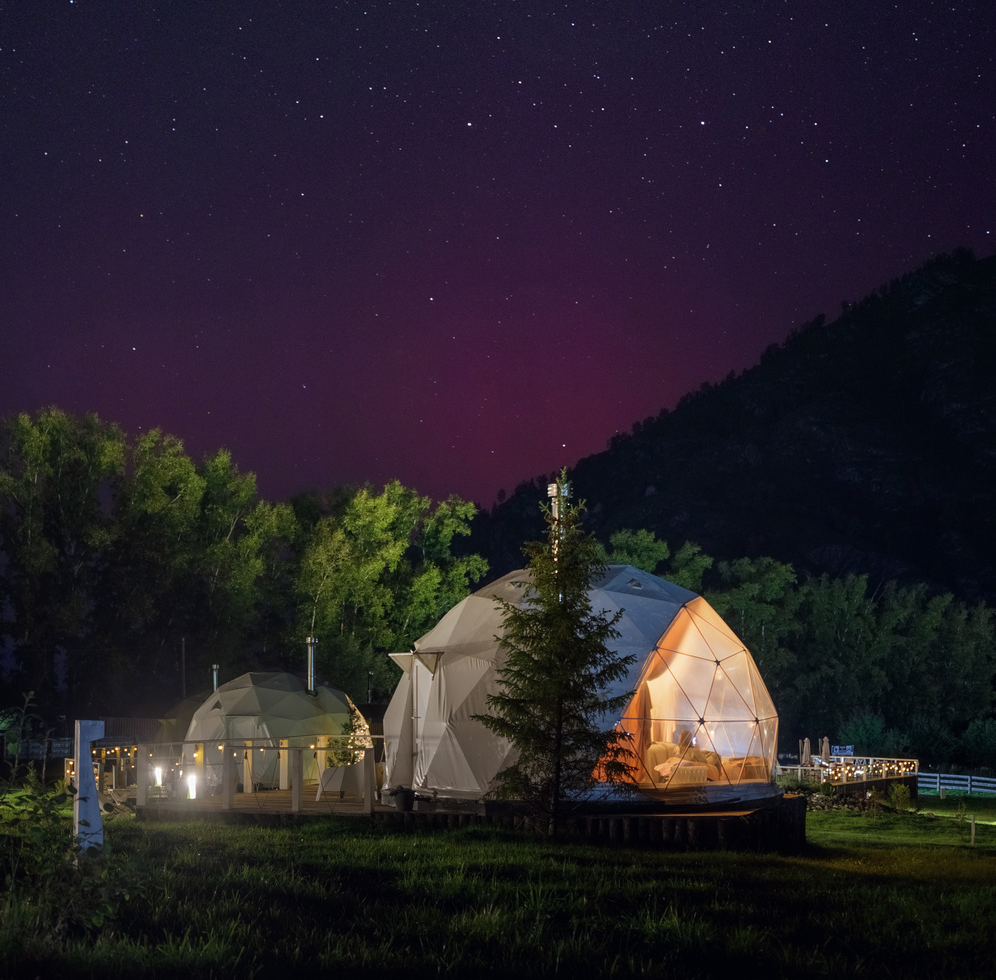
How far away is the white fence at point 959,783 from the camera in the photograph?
3506 cm

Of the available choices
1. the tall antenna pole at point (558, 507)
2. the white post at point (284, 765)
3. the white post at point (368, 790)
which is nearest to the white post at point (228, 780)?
the white post at point (368, 790)

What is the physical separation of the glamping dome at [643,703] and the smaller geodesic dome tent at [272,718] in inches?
209

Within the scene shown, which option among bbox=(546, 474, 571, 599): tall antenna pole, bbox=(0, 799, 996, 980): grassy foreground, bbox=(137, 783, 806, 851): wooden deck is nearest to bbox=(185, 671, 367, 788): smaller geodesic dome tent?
bbox=(137, 783, 806, 851): wooden deck

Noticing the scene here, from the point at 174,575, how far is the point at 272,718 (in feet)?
48.2

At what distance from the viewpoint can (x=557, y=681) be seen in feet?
49.2

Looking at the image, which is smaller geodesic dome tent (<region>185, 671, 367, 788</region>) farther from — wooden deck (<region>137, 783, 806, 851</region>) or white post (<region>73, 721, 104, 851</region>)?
white post (<region>73, 721, 104, 851</region>)

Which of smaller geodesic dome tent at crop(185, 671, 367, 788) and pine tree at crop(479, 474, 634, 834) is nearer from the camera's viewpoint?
pine tree at crop(479, 474, 634, 834)

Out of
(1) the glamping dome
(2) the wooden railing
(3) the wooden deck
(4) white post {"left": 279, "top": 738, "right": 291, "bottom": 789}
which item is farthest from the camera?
(2) the wooden railing

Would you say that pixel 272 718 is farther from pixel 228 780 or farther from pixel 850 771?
pixel 850 771

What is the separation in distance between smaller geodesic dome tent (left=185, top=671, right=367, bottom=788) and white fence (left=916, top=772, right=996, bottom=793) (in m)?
18.5

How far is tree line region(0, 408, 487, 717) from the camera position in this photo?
37250mm

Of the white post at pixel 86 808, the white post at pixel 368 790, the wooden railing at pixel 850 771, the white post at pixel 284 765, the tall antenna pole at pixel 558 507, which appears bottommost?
the wooden railing at pixel 850 771

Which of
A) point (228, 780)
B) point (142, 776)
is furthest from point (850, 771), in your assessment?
point (142, 776)

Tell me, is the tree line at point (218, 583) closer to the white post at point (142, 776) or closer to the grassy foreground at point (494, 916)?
the white post at point (142, 776)
